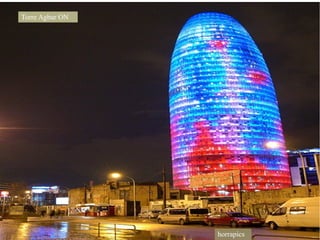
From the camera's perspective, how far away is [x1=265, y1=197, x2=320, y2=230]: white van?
20.4m

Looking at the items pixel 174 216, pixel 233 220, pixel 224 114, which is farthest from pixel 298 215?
pixel 224 114

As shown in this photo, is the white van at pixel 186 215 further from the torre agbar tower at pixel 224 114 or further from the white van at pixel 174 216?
the torre agbar tower at pixel 224 114

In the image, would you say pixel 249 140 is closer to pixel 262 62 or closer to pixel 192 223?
pixel 262 62

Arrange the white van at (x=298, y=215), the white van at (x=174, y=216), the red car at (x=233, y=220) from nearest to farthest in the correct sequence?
the white van at (x=298, y=215) < the red car at (x=233, y=220) < the white van at (x=174, y=216)

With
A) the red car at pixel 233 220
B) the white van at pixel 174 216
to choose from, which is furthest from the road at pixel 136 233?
the white van at pixel 174 216

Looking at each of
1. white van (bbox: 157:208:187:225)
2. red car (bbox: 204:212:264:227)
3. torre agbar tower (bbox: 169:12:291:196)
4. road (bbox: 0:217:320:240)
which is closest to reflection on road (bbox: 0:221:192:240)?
road (bbox: 0:217:320:240)

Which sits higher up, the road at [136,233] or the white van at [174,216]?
the white van at [174,216]

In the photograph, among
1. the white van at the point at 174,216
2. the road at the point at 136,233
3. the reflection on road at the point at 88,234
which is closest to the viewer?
the road at the point at 136,233

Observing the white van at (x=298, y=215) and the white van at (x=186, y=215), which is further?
the white van at (x=186, y=215)

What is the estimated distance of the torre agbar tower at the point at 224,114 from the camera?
4596 inches

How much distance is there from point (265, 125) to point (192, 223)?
313 ft

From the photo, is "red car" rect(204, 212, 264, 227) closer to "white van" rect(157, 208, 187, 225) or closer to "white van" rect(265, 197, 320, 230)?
"white van" rect(157, 208, 187, 225)

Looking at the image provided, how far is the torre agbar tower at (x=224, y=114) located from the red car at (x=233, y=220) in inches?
3220

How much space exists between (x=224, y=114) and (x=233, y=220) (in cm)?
9457
